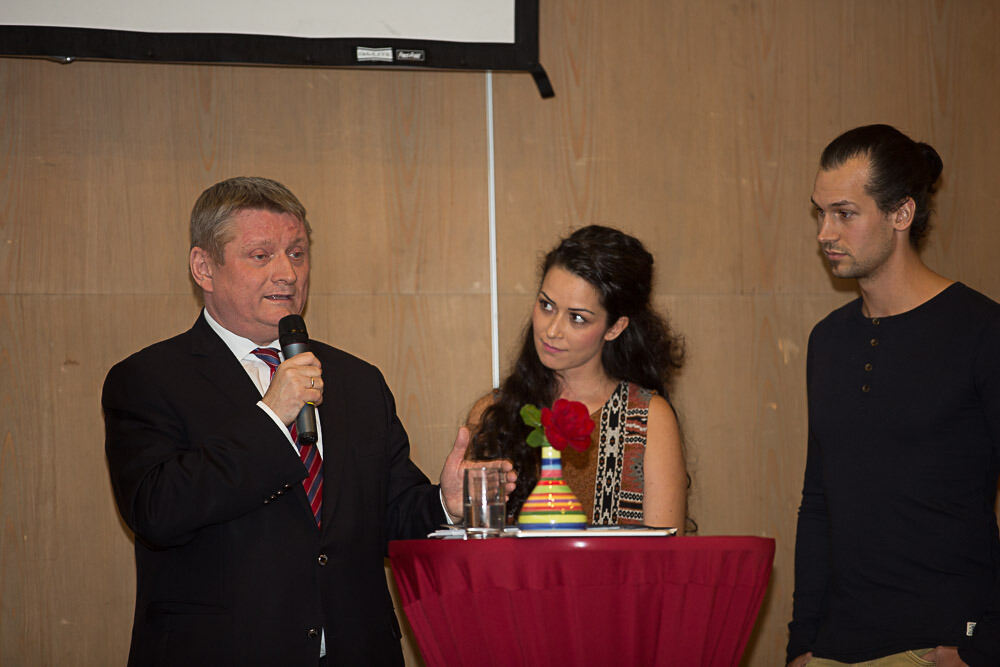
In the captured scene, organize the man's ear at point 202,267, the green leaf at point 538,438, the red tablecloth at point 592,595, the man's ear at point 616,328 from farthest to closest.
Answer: the man's ear at point 616,328 → the man's ear at point 202,267 → the green leaf at point 538,438 → the red tablecloth at point 592,595

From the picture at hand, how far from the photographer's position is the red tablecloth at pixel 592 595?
1587 mm

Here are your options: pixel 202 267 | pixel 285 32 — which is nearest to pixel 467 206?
pixel 285 32

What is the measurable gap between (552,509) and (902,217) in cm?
131

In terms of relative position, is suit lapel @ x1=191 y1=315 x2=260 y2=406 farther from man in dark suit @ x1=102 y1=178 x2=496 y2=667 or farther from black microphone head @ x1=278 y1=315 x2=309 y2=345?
black microphone head @ x1=278 y1=315 x2=309 y2=345

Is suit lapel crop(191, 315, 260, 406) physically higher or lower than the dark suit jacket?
higher

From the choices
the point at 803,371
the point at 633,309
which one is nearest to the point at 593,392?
the point at 633,309

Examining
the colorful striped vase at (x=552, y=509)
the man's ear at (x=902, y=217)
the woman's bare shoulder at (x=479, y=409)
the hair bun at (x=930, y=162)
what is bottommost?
the colorful striped vase at (x=552, y=509)

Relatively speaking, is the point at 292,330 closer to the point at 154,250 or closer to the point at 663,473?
the point at 663,473

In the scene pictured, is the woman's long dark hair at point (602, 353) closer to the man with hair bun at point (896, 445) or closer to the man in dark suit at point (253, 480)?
the man in dark suit at point (253, 480)

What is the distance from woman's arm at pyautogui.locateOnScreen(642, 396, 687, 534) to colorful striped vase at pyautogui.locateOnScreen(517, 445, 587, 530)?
68 centimetres

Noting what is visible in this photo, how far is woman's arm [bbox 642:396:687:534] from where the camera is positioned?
2535 millimetres

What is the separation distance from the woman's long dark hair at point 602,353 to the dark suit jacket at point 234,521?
0.31m

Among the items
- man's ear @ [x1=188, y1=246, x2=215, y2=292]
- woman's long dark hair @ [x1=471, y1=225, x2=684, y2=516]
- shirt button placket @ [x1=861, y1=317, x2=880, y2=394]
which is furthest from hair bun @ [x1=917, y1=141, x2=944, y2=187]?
man's ear @ [x1=188, y1=246, x2=215, y2=292]

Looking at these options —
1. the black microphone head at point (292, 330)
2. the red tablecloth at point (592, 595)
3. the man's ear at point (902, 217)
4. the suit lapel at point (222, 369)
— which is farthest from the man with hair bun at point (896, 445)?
the suit lapel at point (222, 369)
